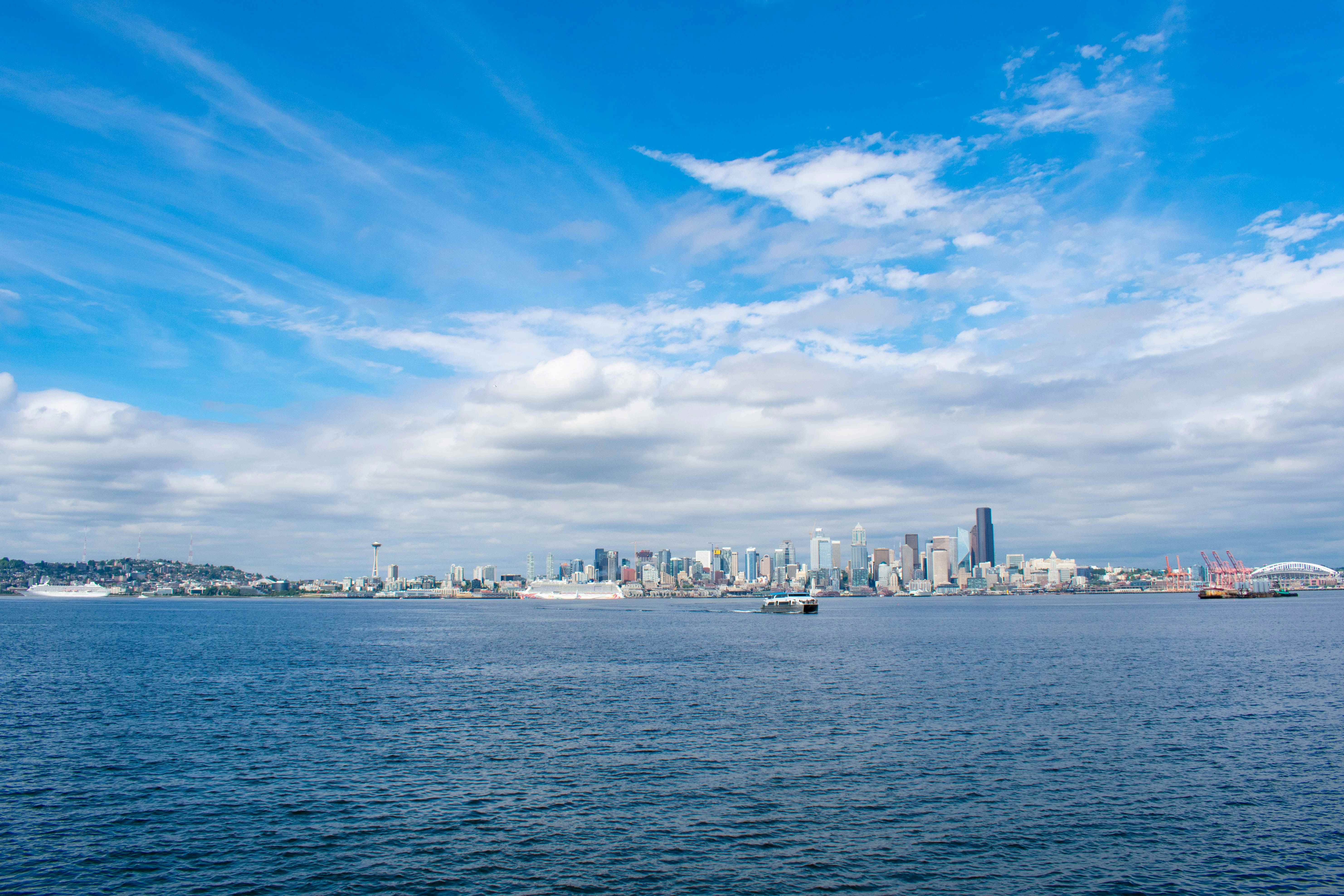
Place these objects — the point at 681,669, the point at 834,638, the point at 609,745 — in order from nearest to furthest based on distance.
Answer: the point at 609,745 → the point at 681,669 → the point at 834,638

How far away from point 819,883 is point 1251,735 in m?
46.8

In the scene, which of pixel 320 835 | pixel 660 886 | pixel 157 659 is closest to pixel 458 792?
pixel 320 835

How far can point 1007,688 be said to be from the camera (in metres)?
85.6

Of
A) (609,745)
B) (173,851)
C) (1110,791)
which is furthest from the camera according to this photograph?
(609,745)

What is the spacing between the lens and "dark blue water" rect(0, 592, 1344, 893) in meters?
35.4

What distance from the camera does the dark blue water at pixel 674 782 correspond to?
35406 mm

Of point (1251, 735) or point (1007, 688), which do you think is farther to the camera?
point (1007, 688)

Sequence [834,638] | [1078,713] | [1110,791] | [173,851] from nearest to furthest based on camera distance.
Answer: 1. [173,851]
2. [1110,791]
3. [1078,713]
4. [834,638]

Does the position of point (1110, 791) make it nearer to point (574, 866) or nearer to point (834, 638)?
point (574, 866)

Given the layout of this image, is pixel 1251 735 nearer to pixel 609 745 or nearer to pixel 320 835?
pixel 609 745

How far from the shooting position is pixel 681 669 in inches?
4210

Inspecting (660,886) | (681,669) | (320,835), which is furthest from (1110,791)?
(681,669)

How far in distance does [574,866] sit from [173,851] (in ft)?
62.7

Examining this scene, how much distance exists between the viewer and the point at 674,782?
162ft
